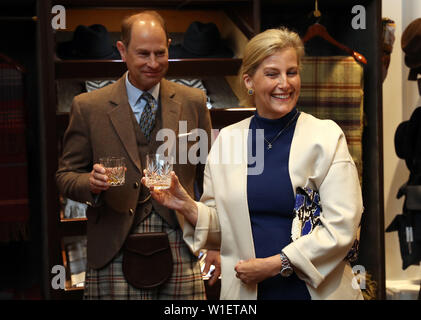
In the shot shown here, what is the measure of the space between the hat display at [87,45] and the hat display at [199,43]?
40 cm

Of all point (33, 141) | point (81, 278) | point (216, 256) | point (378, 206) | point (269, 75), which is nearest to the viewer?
point (269, 75)

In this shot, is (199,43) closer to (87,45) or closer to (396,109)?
(87,45)

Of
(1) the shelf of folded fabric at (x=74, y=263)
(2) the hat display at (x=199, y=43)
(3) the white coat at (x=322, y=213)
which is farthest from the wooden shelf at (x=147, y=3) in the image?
(3) the white coat at (x=322, y=213)

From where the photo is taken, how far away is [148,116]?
2.58 metres

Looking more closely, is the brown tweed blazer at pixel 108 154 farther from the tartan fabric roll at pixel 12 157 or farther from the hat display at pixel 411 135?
the hat display at pixel 411 135

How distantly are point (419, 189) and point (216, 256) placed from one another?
1669 millimetres

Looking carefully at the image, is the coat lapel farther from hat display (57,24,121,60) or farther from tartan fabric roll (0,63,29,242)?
tartan fabric roll (0,63,29,242)

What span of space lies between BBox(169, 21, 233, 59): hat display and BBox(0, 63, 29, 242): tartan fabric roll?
1101mm

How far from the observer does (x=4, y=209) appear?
405 centimetres

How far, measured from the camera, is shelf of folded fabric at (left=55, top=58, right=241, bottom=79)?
11.5 ft

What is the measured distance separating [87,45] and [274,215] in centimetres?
197

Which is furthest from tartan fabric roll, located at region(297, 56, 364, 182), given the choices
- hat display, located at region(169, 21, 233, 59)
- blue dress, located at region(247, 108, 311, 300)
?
blue dress, located at region(247, 108, 311, 300)
